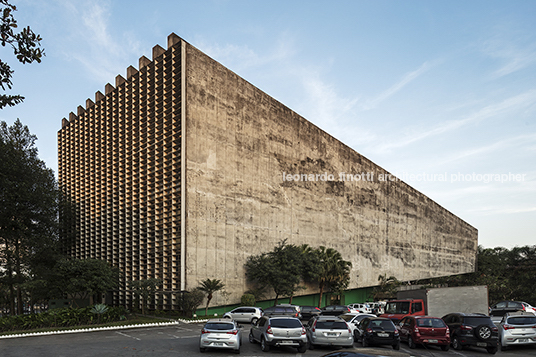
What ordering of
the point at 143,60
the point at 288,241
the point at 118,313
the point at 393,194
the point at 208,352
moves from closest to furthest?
the point at 208,352
the point at 118,313
the point at 143,60
the point at 288,241
the point at 393,194

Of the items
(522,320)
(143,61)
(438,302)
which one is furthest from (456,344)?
(143,61)

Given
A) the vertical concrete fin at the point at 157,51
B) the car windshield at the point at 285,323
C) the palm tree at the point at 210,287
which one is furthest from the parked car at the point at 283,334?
the vertical concrete fin at the point at 157,51

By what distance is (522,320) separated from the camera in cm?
2002

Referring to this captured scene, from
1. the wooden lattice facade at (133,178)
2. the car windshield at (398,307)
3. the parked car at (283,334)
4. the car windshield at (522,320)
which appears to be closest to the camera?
the parked car at (283,334)

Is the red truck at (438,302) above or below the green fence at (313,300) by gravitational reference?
above

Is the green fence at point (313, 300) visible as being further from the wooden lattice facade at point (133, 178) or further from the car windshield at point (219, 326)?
the car windshield at point (219, 326)

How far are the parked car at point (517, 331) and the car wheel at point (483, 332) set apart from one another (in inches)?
65.2

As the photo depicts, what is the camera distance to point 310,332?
1955 cm

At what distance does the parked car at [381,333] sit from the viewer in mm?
19391

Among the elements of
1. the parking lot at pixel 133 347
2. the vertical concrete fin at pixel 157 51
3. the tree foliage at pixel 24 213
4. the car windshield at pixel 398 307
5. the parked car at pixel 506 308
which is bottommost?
the parked car at pixel 506 308

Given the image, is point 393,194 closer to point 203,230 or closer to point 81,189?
point 203,230

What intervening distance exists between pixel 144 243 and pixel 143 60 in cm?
1899

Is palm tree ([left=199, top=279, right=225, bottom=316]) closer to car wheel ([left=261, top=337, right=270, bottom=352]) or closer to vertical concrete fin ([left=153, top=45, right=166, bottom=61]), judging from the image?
car wheel ([left=261, top=337, right=270, bottom=352])

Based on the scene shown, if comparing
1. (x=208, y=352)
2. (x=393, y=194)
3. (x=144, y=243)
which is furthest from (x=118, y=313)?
(x=393, y=194)
